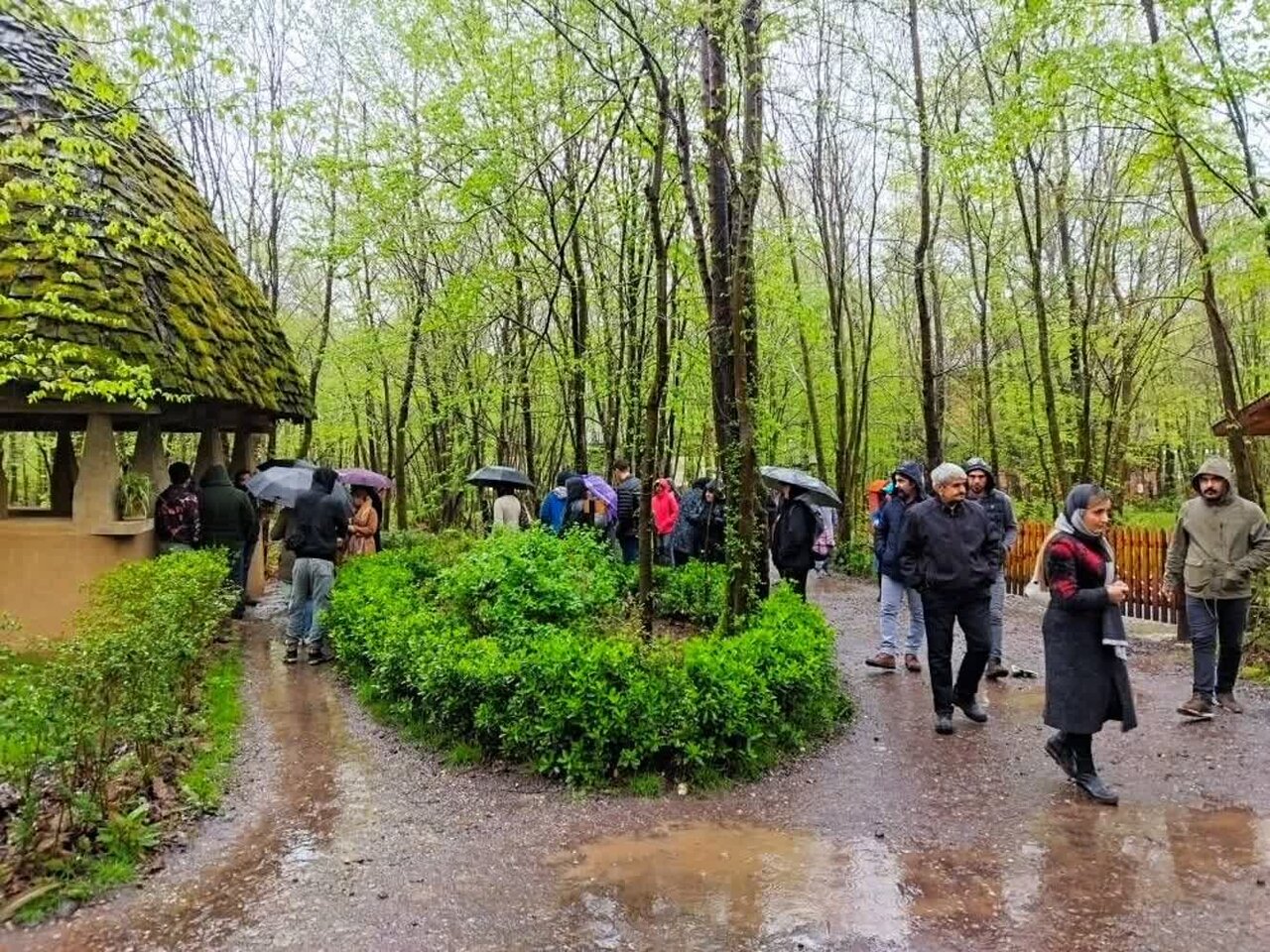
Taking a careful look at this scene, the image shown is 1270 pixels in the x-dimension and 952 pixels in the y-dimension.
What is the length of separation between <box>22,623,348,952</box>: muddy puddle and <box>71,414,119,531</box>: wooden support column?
366cm

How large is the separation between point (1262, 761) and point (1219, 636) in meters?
1.42

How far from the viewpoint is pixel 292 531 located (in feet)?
30.2

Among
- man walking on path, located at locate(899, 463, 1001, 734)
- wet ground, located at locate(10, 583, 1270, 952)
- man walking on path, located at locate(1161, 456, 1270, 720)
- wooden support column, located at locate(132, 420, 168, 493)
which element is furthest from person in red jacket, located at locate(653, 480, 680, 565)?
man walking on path, located at locate(1161, 456, 1270, 720)

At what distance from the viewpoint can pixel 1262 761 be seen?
540cm

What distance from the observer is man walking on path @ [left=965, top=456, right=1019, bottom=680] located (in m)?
6.79

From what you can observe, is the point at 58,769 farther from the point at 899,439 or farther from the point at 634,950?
the point at 899,439

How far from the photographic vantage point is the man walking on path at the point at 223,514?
10.8 metres

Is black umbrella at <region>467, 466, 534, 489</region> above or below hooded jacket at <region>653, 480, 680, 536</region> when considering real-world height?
above

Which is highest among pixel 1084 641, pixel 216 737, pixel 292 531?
pixel 292 531

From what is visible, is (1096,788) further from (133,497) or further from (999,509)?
(133,497)

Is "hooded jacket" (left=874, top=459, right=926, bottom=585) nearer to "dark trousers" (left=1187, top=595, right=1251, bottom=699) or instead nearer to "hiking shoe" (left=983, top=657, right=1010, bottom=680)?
"hiking shoe" (left=983, top=657, right=1010, bottom=680)

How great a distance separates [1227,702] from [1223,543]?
1243 millimetres

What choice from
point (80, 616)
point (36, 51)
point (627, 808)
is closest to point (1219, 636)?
point (627, 808)

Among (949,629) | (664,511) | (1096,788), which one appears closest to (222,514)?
(664,511)
